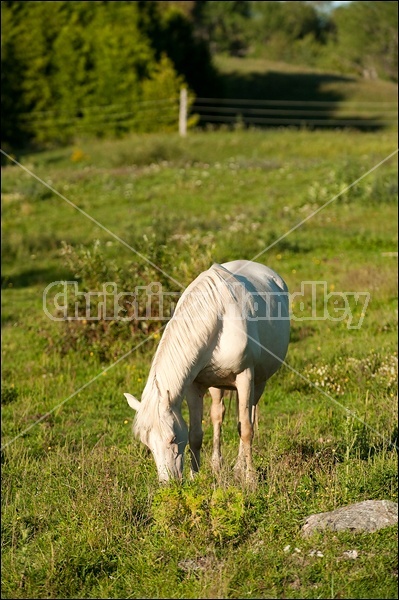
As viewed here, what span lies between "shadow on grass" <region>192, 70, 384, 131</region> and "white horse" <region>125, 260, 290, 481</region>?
25454 millimetres

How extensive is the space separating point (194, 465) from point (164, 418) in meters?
1.00

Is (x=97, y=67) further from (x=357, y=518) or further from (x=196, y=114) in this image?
(x=357, y=518)

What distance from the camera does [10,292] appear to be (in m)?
14.8

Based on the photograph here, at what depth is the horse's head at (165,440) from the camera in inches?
225

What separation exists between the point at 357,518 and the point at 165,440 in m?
1.33

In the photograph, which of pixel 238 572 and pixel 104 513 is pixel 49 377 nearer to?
pixel 104 513

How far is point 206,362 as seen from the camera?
6305 millimetres

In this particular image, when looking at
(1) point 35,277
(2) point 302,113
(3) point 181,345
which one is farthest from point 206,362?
(2) point 302,113

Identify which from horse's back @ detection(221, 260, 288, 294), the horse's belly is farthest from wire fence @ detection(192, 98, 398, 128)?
the horse's belly

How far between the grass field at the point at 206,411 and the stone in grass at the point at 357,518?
8cm

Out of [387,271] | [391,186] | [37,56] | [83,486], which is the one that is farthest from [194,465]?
[37,56]

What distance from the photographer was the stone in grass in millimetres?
5160

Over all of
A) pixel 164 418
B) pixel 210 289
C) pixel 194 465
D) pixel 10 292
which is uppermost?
pixel 210 289

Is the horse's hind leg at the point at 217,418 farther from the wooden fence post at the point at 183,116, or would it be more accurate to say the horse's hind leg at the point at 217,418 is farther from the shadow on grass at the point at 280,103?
the shadow on grass at the point at 280,103
